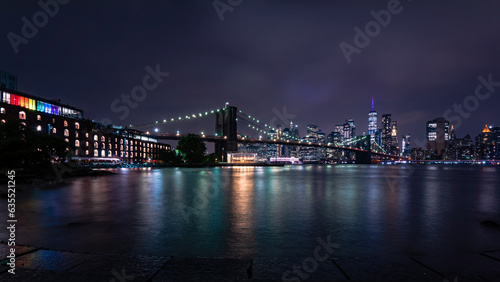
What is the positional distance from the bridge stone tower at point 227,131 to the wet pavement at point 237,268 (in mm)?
138734

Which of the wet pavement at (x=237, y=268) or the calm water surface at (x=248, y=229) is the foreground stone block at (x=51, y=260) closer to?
the wet pavement at (x=237, y=268)

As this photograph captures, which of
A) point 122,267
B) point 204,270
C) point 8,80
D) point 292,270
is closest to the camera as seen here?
point 204,270

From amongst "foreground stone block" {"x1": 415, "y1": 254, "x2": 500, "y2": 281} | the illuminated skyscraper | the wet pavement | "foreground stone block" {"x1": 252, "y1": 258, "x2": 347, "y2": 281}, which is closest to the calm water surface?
"foreground stone block" {"x1": 252, "y1": 258, "x2": 347, "y2": 281}

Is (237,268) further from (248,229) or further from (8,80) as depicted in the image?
(8,80)

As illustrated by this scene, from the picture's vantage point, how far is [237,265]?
586 cm

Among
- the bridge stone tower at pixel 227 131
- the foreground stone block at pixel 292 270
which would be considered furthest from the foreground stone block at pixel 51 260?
the bridge stone tower at pixel 227 131

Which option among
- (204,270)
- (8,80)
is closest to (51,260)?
(204,270)

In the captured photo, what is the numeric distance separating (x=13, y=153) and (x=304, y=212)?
120 feet

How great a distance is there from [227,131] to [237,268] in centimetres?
14366

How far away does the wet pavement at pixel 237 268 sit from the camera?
5023 mm

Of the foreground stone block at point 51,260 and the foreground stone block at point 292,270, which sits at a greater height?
the foreground stone block at point 51,260

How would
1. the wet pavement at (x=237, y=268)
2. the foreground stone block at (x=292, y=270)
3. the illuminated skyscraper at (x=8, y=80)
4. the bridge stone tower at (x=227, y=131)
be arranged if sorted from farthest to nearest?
1. the bridge stone tower at (x=227, y=131)
2. the illuminated skyscraper at (x=8, y=80)
3. the foreground stone block at (x=292, y=270)
4. the wet pavement at (x=237, y=268)

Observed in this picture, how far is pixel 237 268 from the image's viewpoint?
5.68 m

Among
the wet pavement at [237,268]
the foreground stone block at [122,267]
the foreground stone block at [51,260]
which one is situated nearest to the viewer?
the wet pavement at [237,268]
